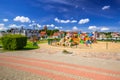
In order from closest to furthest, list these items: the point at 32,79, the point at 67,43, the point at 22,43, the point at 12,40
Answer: the point at 32,79, the point at 12,40, the point at 22,43, the point at 67,43

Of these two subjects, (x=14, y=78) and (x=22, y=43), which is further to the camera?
(x=22, y=43)

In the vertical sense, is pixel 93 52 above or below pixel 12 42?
below

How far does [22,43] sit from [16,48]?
1213mm

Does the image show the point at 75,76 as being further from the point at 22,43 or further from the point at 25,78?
the point at 22,43

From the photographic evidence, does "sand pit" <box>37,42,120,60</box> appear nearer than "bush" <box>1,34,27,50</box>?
Yes

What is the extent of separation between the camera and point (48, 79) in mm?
5816

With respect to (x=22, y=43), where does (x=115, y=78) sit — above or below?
below

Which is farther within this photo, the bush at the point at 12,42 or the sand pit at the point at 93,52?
the bush at the point at 12,42

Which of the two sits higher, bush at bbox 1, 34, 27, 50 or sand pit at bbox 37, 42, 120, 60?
bush at bbox 1, 34, 27, 50

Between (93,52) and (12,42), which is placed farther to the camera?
(12,42)

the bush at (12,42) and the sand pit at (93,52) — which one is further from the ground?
the bush at (12,42)

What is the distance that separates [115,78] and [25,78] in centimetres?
403

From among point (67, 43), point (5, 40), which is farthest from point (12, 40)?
point (67, 43)

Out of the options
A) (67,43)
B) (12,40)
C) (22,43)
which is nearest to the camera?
(12,40)
